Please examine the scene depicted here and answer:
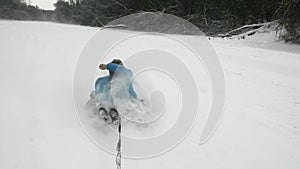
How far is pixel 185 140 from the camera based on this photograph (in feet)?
13.1

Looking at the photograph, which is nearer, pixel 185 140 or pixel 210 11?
pixel 185 140

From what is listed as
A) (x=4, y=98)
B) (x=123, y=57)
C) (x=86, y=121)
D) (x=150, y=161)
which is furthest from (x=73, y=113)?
(x=123, y=57)

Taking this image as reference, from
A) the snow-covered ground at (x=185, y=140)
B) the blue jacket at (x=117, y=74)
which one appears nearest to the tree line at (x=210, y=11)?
the snow-covered ground at (x=185, y=140)

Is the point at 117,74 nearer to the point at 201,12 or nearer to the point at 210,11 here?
the point at 210,11

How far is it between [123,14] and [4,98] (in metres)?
20.2

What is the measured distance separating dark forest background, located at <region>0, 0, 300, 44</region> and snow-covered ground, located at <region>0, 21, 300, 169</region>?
4.69 meters

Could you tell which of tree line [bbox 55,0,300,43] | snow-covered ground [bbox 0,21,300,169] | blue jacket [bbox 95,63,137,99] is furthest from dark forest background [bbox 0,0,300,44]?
blue jacket [bbox 95,63,137,99]

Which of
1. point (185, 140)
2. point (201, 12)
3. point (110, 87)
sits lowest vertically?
point (185, 140)

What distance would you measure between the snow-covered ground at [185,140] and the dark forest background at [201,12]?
15.4ft

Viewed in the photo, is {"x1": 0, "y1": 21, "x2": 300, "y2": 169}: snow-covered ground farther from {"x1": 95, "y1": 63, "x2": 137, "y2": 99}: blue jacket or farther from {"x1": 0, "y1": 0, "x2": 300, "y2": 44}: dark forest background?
{"x1": 0, "y1": 0, "x2": 300, "y2": 44}: dark forest background

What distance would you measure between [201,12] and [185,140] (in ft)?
59.4

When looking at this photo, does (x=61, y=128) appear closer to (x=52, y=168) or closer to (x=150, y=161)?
(x=52, y=168)

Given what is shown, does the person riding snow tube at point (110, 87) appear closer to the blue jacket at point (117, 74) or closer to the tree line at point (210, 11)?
the blue jacket at point (117, 74)

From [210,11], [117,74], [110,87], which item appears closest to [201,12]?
[210,11]
